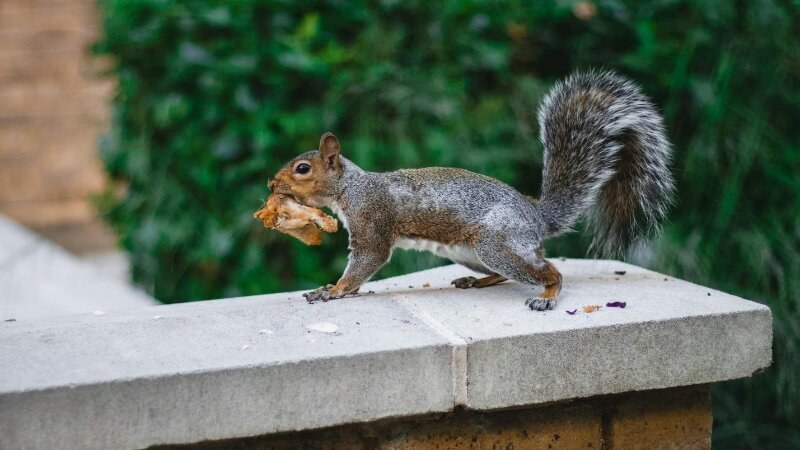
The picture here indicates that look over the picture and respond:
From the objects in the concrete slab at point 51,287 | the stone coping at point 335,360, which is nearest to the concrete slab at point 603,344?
the stone coping at point 335,360

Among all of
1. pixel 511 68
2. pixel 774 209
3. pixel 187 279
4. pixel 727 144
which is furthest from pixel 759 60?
pixel 187 279

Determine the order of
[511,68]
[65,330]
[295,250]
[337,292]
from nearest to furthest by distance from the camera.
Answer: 1. [65,330]
2. [337,292]
3. [295,250]
4. [511,68]

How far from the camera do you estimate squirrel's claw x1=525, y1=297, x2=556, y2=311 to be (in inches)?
72.2

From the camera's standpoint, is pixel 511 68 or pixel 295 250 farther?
pixel 511 68

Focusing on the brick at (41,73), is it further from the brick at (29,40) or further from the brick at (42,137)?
the brick at (42,137)

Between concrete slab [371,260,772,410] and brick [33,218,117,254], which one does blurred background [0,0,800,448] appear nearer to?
concrete slab [371,260,772,410]

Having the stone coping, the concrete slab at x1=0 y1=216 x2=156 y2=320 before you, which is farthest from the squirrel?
the concrete slab at x1=0 y1=216 x2=156 y2=320

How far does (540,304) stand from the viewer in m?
1.85

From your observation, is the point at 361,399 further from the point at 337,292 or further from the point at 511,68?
the point at 511,68

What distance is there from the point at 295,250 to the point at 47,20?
4387 mm

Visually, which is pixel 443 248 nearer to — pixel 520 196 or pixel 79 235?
pixel 520 196

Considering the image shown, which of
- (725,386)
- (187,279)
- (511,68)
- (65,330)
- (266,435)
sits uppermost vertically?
(511,68)

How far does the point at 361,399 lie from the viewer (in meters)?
1.52

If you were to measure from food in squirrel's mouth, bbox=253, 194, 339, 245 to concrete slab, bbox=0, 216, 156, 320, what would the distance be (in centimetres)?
124
